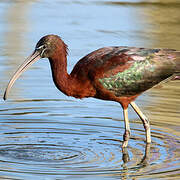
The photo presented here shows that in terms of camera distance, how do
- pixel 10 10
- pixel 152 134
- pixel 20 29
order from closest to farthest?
pixel 152 134 → pixel 20 29 → pixel 10 10

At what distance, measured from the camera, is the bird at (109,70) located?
9672mm

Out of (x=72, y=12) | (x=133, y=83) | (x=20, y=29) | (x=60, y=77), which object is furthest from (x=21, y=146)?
(x=72, y=12)

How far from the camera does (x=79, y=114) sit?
36.7ft

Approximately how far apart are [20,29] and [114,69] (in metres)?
7.18

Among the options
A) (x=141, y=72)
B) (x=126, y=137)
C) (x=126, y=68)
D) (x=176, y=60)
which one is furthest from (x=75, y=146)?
(x=176, y=60)

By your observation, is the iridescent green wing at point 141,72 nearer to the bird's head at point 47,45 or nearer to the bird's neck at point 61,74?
the bird's neck at point 61,74

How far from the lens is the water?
8.84 metres

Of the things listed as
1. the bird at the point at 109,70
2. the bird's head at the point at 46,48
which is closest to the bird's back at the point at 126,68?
the bird at the point at 109,70

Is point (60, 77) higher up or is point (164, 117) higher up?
point (60, 77)

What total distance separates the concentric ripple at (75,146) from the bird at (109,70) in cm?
35

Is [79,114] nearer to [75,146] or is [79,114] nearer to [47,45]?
[75,146]

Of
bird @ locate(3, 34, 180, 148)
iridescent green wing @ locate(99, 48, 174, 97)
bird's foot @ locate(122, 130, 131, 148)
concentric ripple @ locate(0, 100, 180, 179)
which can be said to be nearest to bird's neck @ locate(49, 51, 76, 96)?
bird @ locate(3, 34, 180, 148)

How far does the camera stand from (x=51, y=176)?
8422mm

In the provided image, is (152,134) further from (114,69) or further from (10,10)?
(10,10)
